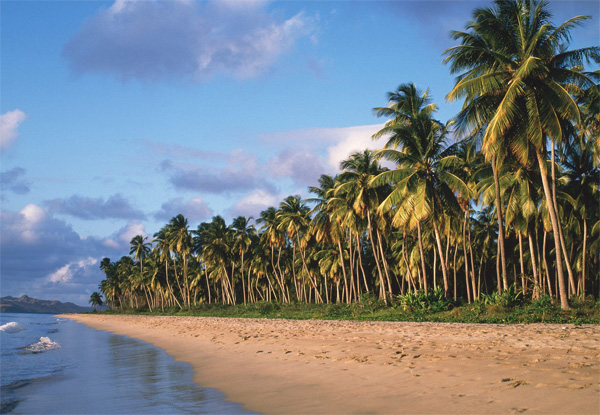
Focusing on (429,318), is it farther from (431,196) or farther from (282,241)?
(282,241)

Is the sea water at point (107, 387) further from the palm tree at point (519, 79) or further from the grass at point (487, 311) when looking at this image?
the palm tree at point (519, 79)

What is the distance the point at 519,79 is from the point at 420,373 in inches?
509

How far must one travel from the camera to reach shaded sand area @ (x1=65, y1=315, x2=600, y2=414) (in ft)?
19.9

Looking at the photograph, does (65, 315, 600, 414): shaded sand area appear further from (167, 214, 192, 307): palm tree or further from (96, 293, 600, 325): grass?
(167, 214, 192, 307): palm tree

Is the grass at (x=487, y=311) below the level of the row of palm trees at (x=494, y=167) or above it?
below

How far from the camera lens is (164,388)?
914 centimetres

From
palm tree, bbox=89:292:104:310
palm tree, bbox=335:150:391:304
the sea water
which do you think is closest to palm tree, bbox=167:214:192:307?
palm tree, bbox=335:150:391:304

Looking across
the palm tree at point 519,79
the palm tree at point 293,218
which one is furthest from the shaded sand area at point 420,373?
the palm tree at point 293,218

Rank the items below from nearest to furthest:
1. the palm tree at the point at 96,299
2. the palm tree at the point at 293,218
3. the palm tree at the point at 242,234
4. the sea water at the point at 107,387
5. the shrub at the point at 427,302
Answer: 1. the sea water at the point at 107,387
2. the shrub at the point at 427,302
3. the palm tree at the point at 293,218
4. the palm tree at the point at 242,234
5. the palm tree at the point at 96,299

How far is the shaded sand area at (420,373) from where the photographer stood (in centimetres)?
608

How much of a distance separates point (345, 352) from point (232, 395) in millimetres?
3783

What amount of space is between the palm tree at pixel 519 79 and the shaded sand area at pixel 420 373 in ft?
26.5

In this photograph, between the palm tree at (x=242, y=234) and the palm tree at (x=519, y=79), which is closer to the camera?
the palm tree at (x=519, y=79)

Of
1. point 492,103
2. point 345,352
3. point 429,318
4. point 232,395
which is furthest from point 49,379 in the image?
point 492,103
